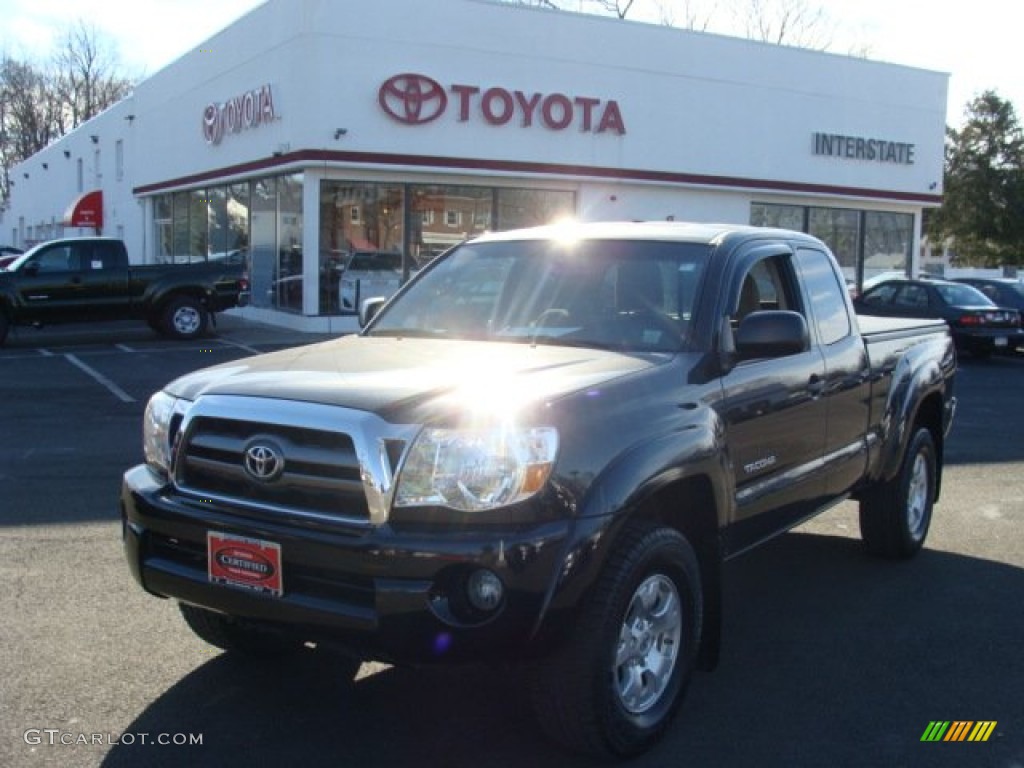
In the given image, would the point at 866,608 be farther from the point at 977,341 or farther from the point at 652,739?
the point at 977,341

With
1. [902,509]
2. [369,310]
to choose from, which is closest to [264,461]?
[369,310]

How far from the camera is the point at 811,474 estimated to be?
5.03 meters

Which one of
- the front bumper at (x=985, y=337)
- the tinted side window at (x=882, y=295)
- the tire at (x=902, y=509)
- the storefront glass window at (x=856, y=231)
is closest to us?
the tire at (x=902, y=509)

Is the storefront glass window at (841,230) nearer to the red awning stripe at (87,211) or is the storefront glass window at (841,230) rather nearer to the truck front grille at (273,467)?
the truck front grille at (273,467)

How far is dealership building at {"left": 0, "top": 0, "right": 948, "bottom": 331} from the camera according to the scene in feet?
68.4

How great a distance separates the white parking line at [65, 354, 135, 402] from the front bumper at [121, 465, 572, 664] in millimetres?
9697

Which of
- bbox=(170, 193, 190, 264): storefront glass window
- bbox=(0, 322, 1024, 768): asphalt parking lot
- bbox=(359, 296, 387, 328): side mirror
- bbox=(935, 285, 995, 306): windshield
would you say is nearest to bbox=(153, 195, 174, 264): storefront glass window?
bbox=(170, 193, 190, 264): storefront glass window

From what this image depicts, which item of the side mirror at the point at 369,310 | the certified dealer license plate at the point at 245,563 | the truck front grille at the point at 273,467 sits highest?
the side mirror at the point at 369,310

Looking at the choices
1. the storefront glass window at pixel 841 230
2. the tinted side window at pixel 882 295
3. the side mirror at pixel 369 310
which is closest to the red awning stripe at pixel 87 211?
the storefront glass window at pixel 841 230

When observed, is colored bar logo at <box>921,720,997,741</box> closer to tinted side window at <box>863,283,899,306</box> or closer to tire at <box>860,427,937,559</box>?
tire at <box>860,427,937,559</box>

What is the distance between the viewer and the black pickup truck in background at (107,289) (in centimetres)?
1798

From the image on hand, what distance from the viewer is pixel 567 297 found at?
4695 mm

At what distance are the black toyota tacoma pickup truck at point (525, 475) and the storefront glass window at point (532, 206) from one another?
1810cm

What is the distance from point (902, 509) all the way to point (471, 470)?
372 centimetres
